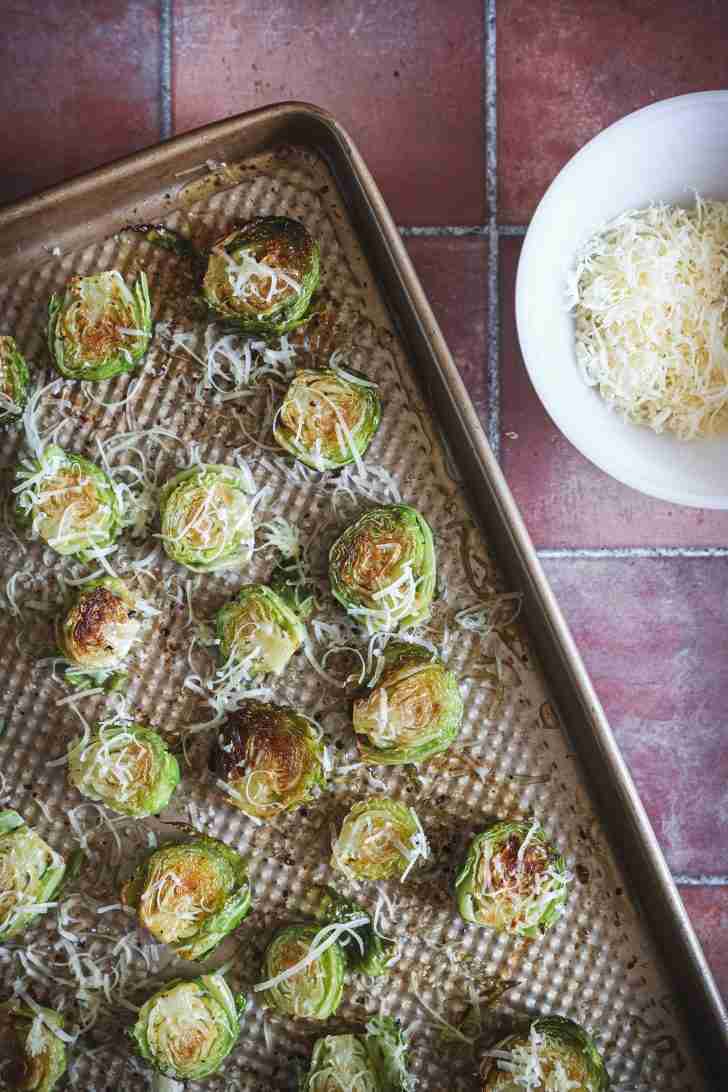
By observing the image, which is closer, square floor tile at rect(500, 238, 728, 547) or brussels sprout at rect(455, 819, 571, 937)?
brussels sprout at rect(455, 819, 571, 937)

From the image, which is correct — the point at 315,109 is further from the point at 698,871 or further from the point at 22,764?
the point at 698,871

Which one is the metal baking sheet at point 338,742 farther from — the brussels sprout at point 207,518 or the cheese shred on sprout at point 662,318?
the cheese shred on sprout at point 662,318

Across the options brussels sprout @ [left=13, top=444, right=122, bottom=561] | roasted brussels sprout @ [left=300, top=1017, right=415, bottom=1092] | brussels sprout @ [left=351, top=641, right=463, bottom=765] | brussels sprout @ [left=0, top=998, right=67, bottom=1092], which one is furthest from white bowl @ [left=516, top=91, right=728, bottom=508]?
brussels sprout @ [left=0, top=998, right=67, bottom=1092]

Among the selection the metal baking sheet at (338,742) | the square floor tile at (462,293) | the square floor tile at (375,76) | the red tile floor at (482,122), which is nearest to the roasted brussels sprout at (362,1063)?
the metal baking sheet at (338,742)

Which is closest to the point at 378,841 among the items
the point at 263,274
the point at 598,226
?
the point at 263,274

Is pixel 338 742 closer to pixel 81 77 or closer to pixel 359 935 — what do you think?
pixel 359 935

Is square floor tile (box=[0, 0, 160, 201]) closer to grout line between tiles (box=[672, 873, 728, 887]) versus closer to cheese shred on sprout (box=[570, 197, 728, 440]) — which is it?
cheese shred on sprout (box=[570, 197, 728, 440])

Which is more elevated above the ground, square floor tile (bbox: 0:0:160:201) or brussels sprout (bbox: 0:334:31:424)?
square floor tile (bbox: 0:0:160:201)

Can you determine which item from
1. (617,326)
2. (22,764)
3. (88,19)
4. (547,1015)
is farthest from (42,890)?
(88,19)
